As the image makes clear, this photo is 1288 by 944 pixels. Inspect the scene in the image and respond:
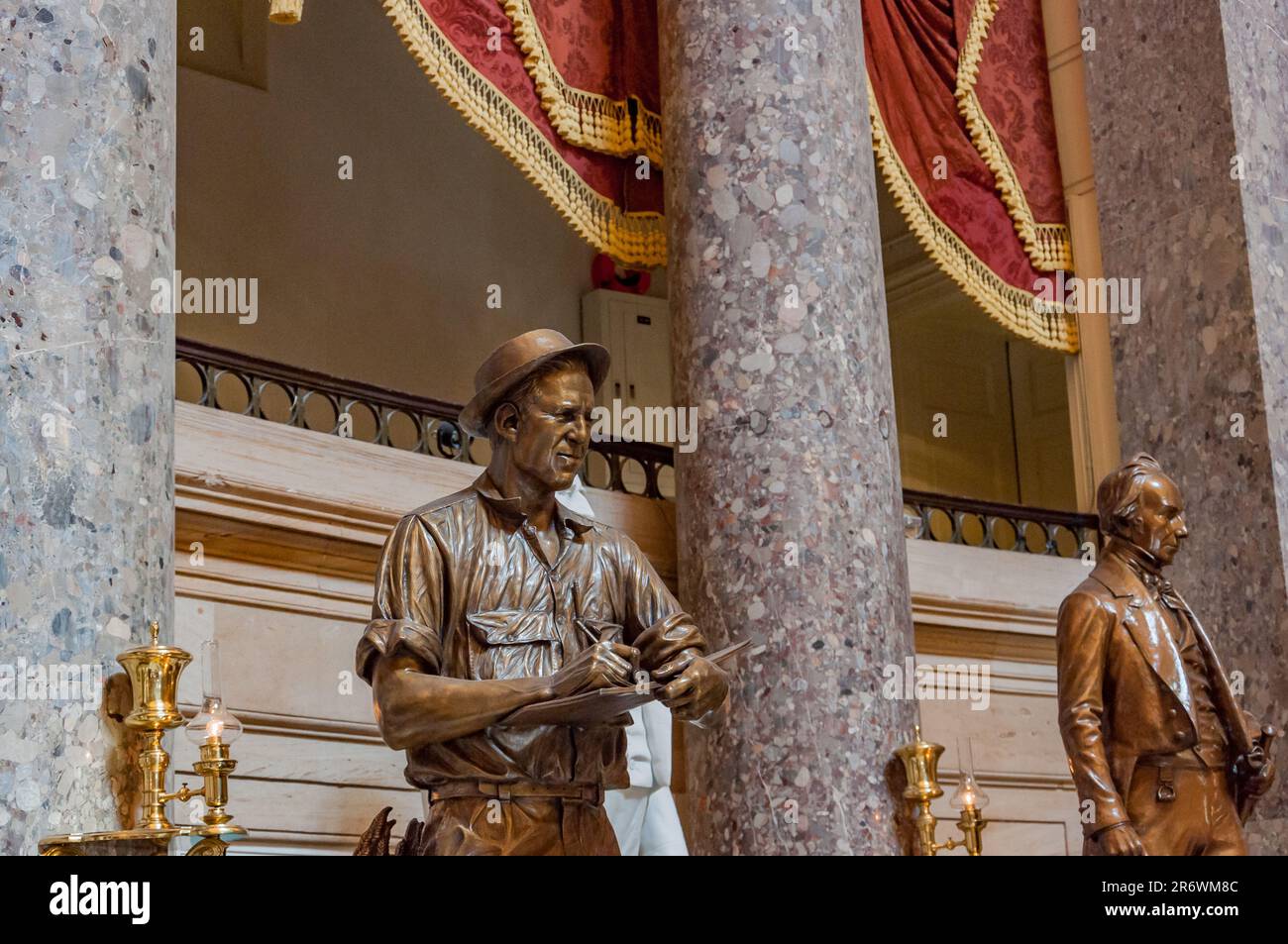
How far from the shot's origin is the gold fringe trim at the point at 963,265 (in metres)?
7.00

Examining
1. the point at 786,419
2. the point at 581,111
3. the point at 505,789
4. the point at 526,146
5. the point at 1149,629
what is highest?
the point at 581,111

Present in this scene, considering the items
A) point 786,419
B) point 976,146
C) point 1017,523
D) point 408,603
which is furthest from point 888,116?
point 408,603

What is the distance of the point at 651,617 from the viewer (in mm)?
3152

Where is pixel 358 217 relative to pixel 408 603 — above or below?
above

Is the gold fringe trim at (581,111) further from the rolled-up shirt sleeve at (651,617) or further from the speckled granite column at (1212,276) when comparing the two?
the rolled-up shirt sleeve at (651,617)

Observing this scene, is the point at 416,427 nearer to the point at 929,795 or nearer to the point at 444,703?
the point at 929,795

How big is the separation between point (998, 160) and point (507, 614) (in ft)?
16.1

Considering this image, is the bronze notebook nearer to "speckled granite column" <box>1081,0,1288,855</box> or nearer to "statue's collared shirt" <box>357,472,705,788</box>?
"statue's collared shirt" <box>357,472,705,788</box>

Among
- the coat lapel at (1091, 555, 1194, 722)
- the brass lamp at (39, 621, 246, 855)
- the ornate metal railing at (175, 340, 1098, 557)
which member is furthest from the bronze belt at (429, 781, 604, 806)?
the ornate metal railing at (175, 340, 1098, 557)

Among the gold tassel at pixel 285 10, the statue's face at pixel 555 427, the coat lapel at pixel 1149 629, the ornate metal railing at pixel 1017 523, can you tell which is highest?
the gold tassel at pixel 285 10

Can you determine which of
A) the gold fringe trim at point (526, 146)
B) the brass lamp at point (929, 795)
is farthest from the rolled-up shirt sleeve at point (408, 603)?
the gold fringe trim at point (526, 146)

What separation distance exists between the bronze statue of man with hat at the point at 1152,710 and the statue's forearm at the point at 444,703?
192cm
